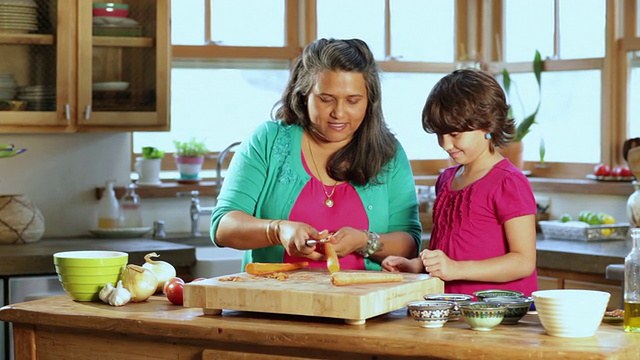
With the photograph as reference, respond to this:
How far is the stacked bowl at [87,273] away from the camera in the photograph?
2488 mm

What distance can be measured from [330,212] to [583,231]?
220 cm

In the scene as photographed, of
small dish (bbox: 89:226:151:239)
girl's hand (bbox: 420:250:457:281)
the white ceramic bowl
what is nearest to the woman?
girl's hand (bbox: 420:250:457:281)

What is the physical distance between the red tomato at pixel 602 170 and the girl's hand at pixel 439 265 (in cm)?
272

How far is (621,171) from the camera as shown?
193 inches

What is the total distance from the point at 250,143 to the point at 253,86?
2479mm

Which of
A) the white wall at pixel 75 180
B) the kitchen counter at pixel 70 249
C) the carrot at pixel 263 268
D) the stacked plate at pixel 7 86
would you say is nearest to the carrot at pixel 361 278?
the carrot at pixel 263 268

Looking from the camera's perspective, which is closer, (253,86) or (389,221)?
(389,221)

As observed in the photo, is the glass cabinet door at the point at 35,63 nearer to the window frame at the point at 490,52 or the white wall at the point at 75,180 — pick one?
the white wall at the point at 75,180

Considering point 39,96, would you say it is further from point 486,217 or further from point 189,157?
point 486,217

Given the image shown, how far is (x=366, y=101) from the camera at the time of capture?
2.74 meters

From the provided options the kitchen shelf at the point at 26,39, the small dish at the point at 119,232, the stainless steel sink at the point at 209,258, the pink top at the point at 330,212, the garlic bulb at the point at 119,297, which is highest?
the kitchen shelf at the point at 26,39

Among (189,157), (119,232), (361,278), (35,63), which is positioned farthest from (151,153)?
(361,278)

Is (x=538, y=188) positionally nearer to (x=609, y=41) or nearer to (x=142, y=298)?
(x=609, y=41)

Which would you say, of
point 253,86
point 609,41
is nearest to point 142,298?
point 253,86
